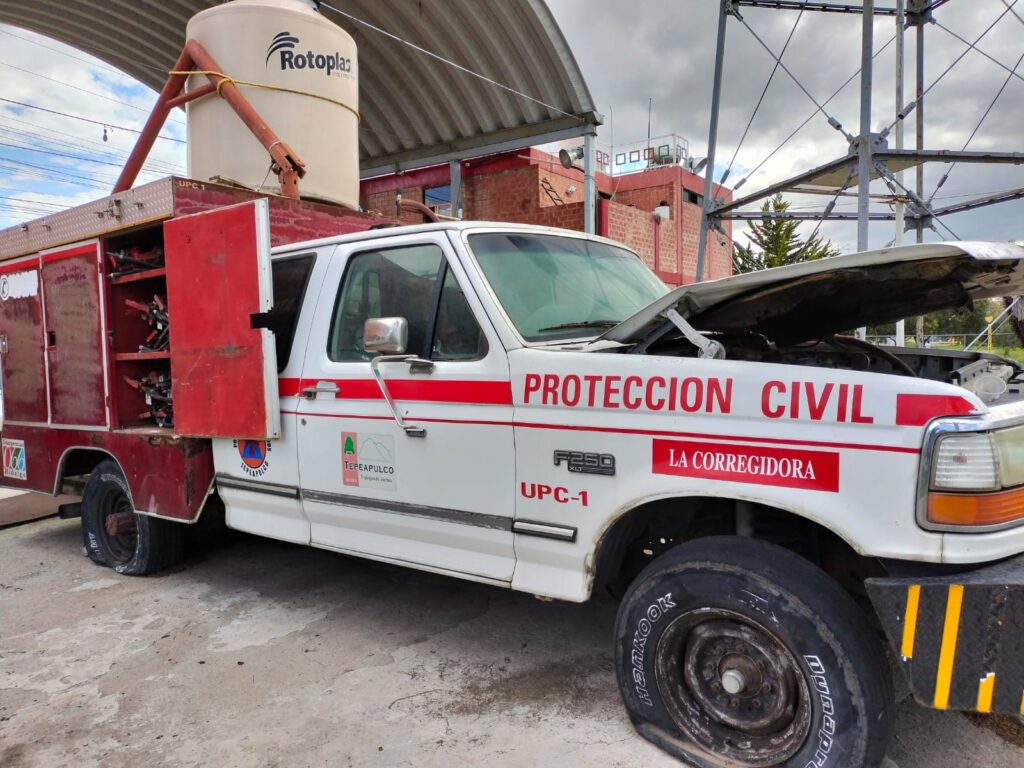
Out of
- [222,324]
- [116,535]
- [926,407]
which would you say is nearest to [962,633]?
[926,407]

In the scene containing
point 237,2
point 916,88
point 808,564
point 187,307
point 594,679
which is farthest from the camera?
point 916,88

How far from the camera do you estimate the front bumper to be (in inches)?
82.4

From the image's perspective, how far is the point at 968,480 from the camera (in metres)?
2.12

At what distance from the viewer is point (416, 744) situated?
284 centimetres

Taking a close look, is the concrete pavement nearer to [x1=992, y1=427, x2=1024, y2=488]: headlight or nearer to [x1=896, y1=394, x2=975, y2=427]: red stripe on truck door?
[x1=992, y1=427, x2=1024, y2=488]: headlight

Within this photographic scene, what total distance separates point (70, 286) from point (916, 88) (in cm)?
1114

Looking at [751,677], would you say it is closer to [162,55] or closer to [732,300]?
[732,300]

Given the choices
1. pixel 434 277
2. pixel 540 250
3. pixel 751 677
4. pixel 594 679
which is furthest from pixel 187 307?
pixel 751 677

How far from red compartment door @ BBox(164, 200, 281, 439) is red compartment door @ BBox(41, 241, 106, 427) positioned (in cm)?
90

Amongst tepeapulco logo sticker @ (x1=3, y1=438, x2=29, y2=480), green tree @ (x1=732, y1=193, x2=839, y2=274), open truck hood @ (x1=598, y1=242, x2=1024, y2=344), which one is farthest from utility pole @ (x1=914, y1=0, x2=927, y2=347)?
green tree @ (x1=732, y1=193, x2=839, y2=274)

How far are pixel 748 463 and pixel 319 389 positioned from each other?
7.35ft

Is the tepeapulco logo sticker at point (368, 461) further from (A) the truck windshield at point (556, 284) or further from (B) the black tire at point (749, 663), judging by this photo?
(B) the black tire at point (749, 663)

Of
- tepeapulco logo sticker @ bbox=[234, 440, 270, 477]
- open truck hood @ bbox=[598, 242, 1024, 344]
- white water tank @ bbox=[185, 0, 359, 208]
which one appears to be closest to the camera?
open truck hood @ bbox=[598, 242, 1024, 344]

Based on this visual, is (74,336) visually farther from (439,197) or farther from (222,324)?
(439,197)
